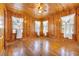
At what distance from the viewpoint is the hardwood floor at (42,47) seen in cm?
268

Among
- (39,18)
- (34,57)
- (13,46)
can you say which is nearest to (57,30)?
(39,18)

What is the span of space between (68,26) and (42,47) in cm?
53

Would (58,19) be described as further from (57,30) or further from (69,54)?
(69,54)

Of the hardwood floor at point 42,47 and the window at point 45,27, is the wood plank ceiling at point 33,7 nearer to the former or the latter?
the window at point 45,27

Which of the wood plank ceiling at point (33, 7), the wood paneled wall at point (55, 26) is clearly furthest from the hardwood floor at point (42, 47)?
the wood plank ceiling at point (33, 7)

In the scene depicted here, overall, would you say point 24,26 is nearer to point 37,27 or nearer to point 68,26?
point 37,27

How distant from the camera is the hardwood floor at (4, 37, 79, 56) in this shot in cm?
268

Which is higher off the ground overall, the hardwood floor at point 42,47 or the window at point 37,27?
the window at point 37,27

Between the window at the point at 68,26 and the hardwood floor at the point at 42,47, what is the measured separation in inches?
4.4

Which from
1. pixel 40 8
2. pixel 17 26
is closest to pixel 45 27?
pixel 40 8

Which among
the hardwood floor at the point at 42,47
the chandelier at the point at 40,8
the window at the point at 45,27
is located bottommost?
the hardwood floor at the point at 42,47

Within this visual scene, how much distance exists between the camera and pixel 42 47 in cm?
270

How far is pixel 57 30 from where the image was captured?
2684 mm

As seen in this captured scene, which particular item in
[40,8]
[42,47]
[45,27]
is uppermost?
[40,8]
